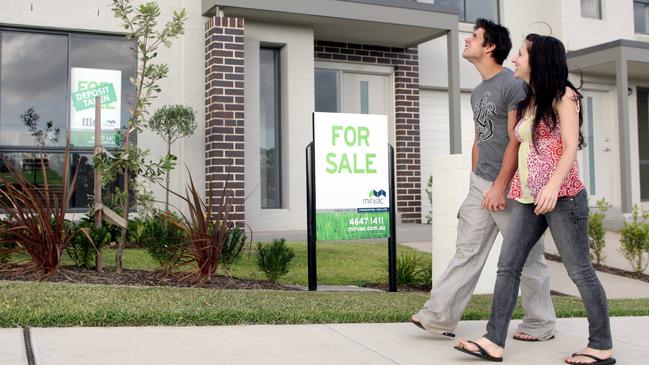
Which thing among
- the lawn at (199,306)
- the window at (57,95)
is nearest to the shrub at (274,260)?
Answer: the lawn at (199,306)

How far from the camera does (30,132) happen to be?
10.8 meters

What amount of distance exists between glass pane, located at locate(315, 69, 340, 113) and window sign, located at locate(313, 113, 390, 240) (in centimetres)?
640

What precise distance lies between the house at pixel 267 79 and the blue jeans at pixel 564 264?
5.75 m

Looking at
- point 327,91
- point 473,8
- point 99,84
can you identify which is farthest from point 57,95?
point 473,8

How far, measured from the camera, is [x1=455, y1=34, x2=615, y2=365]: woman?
380 centimetres

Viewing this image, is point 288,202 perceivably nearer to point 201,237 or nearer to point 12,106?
point 12,106

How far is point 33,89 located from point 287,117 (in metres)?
4.23

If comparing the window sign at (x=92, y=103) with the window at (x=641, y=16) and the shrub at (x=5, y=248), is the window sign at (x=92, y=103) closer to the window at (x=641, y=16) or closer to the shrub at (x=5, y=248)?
the shrub at (x=5, y=248)

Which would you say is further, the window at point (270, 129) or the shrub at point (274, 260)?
the window at point (270, 129)

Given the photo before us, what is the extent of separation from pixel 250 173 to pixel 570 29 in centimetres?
896

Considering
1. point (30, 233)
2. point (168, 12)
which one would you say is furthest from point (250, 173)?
point (30, 233)

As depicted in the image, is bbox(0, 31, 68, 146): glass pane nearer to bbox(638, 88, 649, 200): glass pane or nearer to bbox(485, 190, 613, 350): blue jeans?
bbox(485, 190, 613, 350): blue jeans

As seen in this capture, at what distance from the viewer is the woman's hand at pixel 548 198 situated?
12.2 feet

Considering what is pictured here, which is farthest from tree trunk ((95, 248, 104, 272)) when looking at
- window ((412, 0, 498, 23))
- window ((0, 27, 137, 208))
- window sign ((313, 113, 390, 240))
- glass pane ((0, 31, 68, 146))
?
window ((412, 0, 498, 23))
